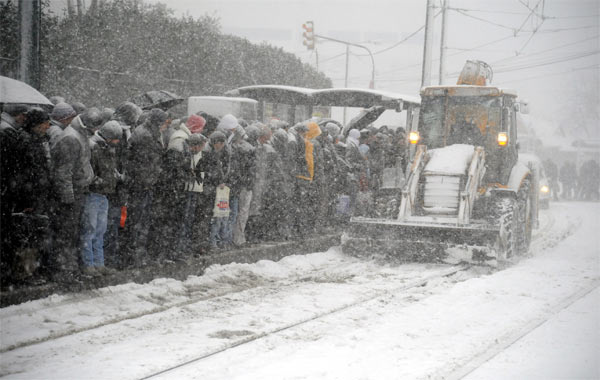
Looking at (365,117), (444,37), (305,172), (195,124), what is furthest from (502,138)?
(444,37)

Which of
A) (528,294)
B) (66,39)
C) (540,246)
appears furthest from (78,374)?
(66,39)

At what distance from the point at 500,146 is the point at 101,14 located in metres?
11.3

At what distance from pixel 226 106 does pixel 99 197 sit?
10488 mm

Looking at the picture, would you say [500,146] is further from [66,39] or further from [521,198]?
[66,39]

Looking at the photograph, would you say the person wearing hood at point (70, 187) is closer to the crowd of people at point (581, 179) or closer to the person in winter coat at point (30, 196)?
the person in winter coat at point (30, 196)

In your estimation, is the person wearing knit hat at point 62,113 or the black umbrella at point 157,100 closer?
the person wearing knit hat at point 62,113

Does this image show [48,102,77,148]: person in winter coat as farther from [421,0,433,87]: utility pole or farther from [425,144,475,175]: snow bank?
[421,0,433,87]: utility pole

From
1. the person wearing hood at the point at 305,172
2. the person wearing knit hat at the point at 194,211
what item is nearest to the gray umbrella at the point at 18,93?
the person wearing knit hat at the point at 194,211

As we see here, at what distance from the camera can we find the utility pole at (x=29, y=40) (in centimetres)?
715

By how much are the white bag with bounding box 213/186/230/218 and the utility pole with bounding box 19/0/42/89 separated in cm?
273

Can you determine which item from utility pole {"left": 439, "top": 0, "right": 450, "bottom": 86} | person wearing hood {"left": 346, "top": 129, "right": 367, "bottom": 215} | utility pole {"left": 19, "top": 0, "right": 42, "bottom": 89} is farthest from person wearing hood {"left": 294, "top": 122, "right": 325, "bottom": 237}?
utility pole {"left": 439, "top": 0, "right": 450, "bottom": 86}

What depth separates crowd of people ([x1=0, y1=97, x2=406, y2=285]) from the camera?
249 inches

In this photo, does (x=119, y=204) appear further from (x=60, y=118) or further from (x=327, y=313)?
(x=327, y=313)

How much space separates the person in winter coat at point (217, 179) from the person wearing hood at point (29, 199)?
7.65ft
